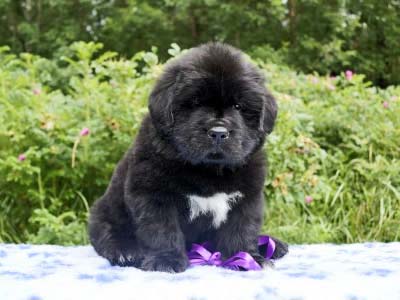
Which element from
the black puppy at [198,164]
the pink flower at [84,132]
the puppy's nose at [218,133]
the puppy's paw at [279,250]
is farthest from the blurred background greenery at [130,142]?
the puppy's nose at [218,133]

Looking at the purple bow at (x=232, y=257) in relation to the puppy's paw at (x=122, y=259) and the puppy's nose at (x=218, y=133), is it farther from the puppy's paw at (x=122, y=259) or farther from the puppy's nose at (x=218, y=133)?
the puppy's nose at (x=218, y=133)

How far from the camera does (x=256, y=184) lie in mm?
2729

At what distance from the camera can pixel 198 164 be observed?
8.55ft

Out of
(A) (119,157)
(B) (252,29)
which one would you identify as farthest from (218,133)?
(B) (252,29)

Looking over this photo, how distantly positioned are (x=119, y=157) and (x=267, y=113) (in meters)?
2.09

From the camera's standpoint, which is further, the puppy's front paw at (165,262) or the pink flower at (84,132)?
the pink flower at (84,132)

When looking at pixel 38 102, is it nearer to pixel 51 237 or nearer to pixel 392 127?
pixel 51 237

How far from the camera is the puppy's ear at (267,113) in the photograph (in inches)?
104

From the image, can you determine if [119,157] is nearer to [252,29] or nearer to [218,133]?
[218,133]

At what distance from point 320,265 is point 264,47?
7398 mm

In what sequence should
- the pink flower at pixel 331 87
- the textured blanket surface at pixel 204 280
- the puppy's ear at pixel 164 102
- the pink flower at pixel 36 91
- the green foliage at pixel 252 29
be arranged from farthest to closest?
the green foliage at pixel 252 29
the pink flower at pixel 331 87
the pink flower at pixel 36 91
the puppy's ear at pixel 164 102
the textured blanket surface at pixel 204 280

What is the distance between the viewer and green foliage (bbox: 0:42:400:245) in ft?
14.1

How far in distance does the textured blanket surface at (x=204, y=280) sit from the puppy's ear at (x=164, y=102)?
664 mm

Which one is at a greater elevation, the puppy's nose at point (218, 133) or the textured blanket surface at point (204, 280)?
the puppy's nose at point (218, 133)
